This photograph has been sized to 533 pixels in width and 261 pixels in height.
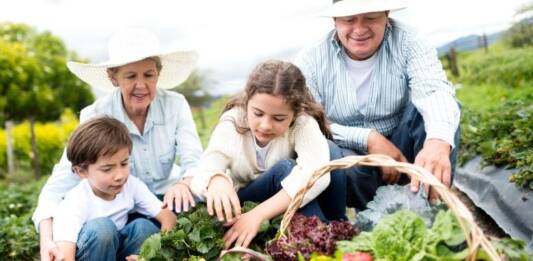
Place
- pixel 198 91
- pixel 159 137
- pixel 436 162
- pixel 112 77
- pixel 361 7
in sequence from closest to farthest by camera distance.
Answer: pixel 436 162 < pixel 361 7 < pixel 112 77 < pixel 159 137 < pixel 198 91

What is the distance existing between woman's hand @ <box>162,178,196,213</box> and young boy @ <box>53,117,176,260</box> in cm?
13

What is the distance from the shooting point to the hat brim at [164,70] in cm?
333

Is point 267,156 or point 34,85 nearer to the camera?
point 267,156

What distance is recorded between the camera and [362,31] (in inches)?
120

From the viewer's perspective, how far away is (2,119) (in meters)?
13.0

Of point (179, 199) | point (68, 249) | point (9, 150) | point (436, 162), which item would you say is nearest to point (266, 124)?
point (179, 199)

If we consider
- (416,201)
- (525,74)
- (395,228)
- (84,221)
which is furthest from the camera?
(525,74)

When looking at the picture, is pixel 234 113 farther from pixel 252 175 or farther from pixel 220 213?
pixel 220 213

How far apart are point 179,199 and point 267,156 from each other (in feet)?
1.54

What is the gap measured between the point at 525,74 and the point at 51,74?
1191 cm

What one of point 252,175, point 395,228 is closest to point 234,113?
point 252,175

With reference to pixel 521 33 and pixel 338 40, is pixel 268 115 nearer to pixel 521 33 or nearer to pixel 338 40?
pixel 338 40

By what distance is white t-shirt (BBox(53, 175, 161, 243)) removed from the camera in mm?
2746

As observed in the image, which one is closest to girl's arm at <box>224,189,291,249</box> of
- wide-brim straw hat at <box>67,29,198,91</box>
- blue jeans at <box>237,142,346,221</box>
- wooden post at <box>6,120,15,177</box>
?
blue jeans at <box>237,142,346,221</box>
